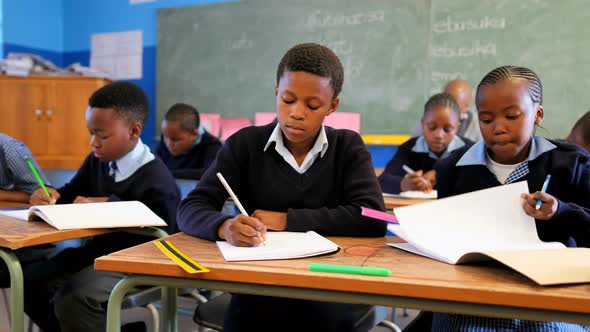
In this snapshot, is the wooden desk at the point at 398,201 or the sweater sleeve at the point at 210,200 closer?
the sweater sleeve at the point at 210,200

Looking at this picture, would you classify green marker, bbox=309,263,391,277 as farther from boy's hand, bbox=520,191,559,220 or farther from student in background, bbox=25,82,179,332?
student in background, bbox=25,82,179,332

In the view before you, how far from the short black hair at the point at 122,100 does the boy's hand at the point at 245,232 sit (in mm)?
1066

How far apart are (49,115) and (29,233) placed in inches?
151

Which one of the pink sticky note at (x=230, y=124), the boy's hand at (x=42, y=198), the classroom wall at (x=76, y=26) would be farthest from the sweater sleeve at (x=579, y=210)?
the classroom wall at (x=76, y=26)

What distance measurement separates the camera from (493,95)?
1226mm

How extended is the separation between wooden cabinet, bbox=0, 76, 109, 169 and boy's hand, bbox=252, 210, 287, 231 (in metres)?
3.86

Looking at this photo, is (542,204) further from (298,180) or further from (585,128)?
(585,128)

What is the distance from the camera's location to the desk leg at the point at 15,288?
1155 mm

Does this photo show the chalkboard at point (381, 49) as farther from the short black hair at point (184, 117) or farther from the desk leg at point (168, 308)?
the desk leg at point (168, 308)

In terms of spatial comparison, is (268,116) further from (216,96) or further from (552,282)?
(552,282)

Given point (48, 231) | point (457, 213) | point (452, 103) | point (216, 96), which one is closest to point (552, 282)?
point (457, 213)

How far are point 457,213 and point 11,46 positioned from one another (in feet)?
16.5

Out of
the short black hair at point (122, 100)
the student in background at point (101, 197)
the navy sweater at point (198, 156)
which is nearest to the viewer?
the student in background at point (101, 197)

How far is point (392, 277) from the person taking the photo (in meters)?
0.77
